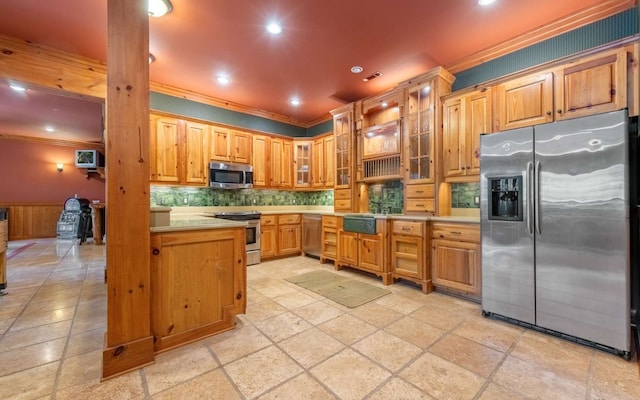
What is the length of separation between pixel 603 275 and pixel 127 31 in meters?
3.84

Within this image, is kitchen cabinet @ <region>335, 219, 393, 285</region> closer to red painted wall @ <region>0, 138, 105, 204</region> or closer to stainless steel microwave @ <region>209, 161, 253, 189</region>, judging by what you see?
stainless steel microwave @ <region>209, 161, 253, 189</region>

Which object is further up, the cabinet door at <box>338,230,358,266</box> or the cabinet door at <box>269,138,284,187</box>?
the cabinet door at <box>269,138,284,187</box>

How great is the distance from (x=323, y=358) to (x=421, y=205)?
2499 mm

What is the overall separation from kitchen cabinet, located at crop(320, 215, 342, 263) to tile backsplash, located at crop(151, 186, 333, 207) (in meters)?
1.21

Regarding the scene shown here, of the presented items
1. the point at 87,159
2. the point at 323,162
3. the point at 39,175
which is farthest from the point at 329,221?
the point at 39,175

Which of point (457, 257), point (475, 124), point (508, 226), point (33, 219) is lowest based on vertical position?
point (457, 257)

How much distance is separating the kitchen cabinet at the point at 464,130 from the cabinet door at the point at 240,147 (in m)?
3.44

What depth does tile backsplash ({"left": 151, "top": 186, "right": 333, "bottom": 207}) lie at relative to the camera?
14.7ft

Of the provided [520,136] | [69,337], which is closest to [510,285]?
[520,136]

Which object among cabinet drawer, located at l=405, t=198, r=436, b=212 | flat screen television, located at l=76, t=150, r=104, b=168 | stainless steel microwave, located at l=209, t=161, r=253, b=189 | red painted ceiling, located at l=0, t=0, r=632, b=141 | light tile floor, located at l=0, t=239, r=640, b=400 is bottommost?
light tile floor, located at l=0, t=239, r=640, b=400

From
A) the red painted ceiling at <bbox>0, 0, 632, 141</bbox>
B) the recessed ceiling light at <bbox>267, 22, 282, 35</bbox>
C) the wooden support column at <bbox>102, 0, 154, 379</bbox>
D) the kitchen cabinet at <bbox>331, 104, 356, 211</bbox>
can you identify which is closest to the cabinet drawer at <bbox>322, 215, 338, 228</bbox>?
the kitchen cabinet at <bbox>331, 104, 356, 211</bbox>

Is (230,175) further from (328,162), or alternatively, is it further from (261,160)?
(328,162)

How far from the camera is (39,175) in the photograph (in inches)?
307

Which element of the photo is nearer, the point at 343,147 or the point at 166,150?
the point at 166,150
